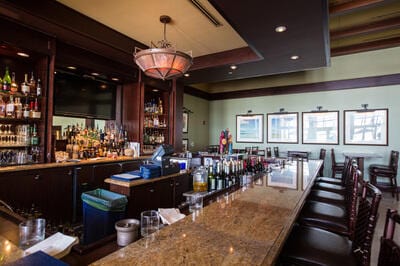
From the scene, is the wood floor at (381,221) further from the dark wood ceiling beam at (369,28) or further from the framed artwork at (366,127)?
the dark wood ceiling beam at (369,28)

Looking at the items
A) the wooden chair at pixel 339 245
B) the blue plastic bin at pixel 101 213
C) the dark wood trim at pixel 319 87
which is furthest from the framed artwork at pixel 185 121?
the wooden chair at pixel 339 245

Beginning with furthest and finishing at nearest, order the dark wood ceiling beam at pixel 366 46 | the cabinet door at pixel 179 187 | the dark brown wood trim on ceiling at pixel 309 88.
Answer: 1. the dark brown wood trim on ceiling at pixel 309 88
2. the dark wood ceiling beam at pixel 366 46
3. the cabinet door at pixel 179 187

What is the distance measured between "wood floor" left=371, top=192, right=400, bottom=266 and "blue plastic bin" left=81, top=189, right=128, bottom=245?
2897 millimetres

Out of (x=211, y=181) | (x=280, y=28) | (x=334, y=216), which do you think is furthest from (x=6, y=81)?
(x=334, y=216)

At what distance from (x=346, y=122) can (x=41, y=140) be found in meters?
7.63

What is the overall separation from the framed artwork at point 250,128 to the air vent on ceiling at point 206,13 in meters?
5.23

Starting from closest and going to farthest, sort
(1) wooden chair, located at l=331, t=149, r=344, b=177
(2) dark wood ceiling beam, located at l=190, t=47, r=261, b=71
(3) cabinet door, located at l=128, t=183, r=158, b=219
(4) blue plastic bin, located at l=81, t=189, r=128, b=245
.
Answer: (4) blue plastic bin, located at l=81, t=189, r=128, b=245
(3) cabinet door, located at l=128, t=183, r=158, b=219
(2) dark wood ceiling beam, located at l=190, t=47, r=261, b=71
(1) wooden chair, located at l=331, t=149, r=344, b=177

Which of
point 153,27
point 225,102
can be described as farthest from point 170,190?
point 225,102

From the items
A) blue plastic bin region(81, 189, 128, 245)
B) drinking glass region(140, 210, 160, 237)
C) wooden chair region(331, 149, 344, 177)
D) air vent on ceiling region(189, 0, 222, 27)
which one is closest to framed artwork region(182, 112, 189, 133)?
air vent on ceiling region(189, 0, 222, 27)

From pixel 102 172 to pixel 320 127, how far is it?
652 cm

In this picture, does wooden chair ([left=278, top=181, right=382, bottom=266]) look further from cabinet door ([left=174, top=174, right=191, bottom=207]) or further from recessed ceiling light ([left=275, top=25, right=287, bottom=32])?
recessed ceiling light ([left=275, top=25, right=287, bottom=32])

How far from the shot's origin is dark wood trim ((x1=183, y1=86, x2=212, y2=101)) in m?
8.05

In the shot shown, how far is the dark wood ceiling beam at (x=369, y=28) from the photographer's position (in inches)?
194

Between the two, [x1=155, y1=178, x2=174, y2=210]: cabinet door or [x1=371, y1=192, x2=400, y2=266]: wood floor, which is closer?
[x1=155, y1=178, x2=174, y2=210]: cabinet door
